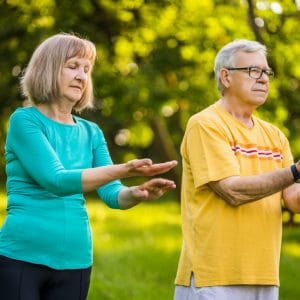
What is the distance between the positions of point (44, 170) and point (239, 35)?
30.8 feet

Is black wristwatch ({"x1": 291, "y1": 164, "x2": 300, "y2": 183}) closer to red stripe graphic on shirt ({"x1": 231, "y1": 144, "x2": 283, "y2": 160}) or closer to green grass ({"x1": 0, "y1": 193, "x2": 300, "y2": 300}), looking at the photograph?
red stripe graphic on shirt ({"x1": 231, "y1": 144, "x2": 283, "y2": 160})

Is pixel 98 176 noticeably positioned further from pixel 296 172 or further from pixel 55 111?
pixel 296 172

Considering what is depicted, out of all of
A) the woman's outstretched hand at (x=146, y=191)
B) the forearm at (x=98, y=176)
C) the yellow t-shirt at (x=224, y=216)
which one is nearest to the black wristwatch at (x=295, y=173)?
the yellow t-shirt at (x=224, y=216)

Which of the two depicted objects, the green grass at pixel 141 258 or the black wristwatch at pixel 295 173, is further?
the green grass at pixel 141 258

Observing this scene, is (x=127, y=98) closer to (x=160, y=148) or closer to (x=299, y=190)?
(x=160, y=148)

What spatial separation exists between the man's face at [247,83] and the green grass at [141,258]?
2342mm

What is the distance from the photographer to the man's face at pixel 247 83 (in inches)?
169

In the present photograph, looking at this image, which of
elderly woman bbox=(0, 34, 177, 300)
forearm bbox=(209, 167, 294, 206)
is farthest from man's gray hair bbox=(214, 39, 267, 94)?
elderly woman bbox=(0, 34, 177, 300)

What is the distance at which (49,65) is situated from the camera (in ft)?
12.7

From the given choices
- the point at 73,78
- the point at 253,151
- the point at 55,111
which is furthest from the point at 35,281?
the point at 253,151

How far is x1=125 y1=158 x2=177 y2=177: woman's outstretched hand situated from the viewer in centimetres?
337

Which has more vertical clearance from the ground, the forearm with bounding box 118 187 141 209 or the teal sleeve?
the teal sleeve

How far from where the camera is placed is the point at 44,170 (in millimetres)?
3643

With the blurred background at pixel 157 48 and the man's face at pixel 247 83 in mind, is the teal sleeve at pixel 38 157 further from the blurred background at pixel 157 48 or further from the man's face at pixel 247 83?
the blurred background at pixel 157 48
